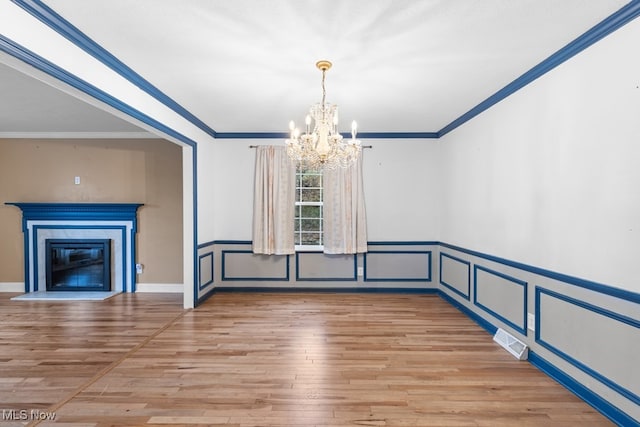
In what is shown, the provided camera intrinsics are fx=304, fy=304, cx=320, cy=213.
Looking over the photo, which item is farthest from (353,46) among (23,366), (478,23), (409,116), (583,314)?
(23,366)

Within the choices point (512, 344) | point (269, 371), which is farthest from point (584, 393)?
point (269, 371)

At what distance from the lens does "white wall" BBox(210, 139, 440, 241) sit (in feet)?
15.4

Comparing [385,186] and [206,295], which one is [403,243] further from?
[206,295]

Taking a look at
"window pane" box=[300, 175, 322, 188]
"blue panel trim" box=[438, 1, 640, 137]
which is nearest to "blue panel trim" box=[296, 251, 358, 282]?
"window pane" box=[300, 175, 322, 188]

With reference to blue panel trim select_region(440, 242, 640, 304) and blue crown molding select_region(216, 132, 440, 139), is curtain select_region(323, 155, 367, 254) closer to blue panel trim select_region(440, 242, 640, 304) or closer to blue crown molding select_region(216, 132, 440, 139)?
blue crown molding select_region(216, 132, 440, 139)

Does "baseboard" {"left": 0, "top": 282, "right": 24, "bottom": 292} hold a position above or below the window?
below

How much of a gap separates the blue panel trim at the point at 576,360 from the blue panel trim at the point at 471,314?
67 cm

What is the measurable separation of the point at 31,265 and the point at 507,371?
20.8 ft

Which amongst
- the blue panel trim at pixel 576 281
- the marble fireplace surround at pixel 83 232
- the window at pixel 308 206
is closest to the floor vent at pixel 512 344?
the blue panel trim at pixel 576 281

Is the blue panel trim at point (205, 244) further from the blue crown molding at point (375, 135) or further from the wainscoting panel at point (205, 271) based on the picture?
the blue crown molding at point (375, 135)

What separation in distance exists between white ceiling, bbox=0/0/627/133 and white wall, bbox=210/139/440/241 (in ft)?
3.69

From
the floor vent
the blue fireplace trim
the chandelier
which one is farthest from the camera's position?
the blue fireplace trim

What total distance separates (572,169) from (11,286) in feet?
23.5

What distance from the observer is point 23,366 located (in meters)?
2.51
